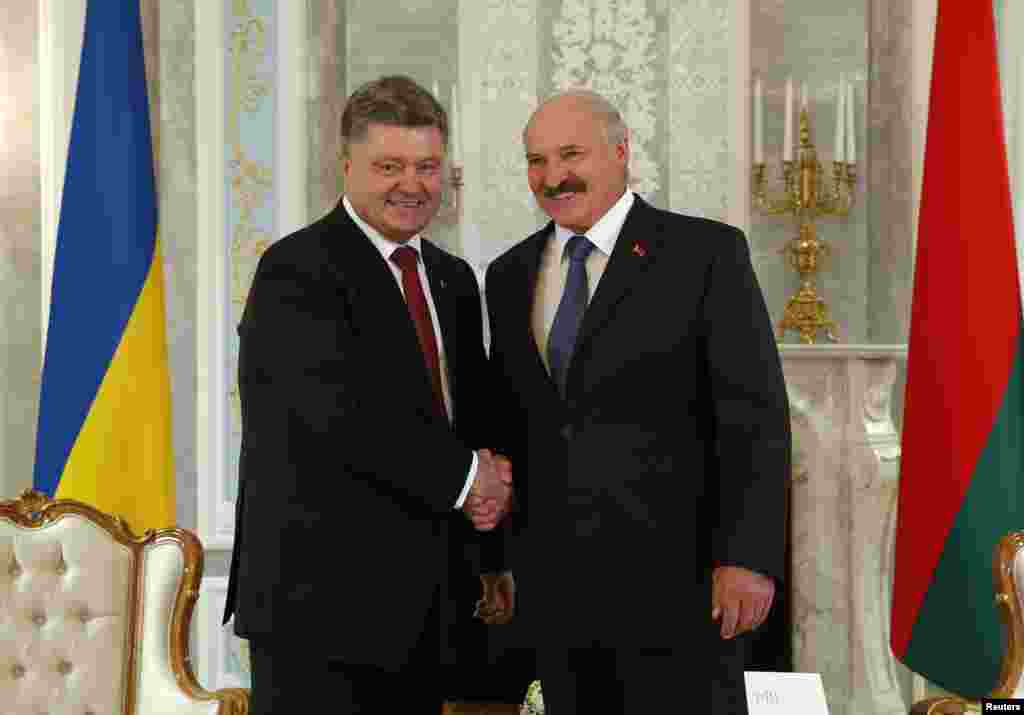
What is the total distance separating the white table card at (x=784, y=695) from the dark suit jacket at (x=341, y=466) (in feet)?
3.22

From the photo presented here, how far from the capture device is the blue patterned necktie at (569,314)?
7.55 feet

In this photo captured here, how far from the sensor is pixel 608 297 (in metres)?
2.28

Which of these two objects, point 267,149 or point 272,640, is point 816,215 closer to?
point 267,149

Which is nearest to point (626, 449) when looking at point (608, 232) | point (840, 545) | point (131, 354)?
point (608, 232)

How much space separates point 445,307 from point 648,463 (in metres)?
0.56

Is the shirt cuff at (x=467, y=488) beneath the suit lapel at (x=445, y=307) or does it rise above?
beneath

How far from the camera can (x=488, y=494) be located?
2.32 metres

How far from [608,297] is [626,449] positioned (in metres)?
0.29

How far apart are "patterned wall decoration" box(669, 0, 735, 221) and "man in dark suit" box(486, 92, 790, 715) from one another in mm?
2216

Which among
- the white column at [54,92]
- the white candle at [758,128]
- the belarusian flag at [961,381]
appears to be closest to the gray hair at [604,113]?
the belarusian flag at [961,381]

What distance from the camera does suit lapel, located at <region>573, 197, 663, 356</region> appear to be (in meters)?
2.26

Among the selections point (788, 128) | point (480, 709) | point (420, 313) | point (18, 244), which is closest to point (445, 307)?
point (420, 313)

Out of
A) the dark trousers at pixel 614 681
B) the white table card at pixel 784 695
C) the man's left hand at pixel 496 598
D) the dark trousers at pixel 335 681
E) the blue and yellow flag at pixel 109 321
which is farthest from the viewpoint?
the blue and yellow flag at pixel 109 321

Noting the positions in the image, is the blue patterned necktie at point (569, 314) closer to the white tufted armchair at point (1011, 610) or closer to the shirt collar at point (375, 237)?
the shirt collar at point (375, 237)
